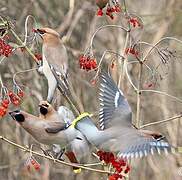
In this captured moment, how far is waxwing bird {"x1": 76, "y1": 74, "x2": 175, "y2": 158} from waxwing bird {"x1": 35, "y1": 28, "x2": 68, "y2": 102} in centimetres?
48

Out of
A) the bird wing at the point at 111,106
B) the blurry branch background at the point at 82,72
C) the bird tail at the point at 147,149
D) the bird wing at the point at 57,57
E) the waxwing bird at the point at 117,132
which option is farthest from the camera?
the blurry branch background at the point at 82,72

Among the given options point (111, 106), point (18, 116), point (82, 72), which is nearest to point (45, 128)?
point (18, 116)

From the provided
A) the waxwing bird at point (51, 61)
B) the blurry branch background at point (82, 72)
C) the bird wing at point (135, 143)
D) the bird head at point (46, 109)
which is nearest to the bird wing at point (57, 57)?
the waxwing bird at point (51, 61)

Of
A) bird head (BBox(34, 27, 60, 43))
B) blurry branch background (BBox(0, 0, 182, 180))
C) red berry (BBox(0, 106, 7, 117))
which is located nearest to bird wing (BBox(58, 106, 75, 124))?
red berry (BBox(0, 106, 7, 117))

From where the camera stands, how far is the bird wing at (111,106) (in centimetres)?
318

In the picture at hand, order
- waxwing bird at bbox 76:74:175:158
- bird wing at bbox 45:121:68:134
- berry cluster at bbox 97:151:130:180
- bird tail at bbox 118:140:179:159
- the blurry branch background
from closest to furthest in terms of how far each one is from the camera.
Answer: bird tail at bbox 118:140:179:159, waxwing bird at bbox 76:74:175:158, berry cluster at bbox 97:151:130:180, bird wing at bbox 45:121:68:134, the blurry branch background

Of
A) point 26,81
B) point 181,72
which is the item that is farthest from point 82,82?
point 181,72

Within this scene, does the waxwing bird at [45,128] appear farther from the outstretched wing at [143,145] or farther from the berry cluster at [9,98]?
the outstretched wing at [143,145]

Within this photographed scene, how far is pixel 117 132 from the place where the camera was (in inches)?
121

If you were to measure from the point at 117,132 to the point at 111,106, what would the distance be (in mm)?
213

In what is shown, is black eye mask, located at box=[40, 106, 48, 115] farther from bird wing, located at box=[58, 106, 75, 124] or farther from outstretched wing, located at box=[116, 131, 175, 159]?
outstretched wing, located at box=[116, 131, 175, 159]

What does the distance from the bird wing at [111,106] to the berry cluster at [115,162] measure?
0.64 feet

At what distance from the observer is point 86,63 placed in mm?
3438

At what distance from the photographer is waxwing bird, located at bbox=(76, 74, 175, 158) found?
281cm
